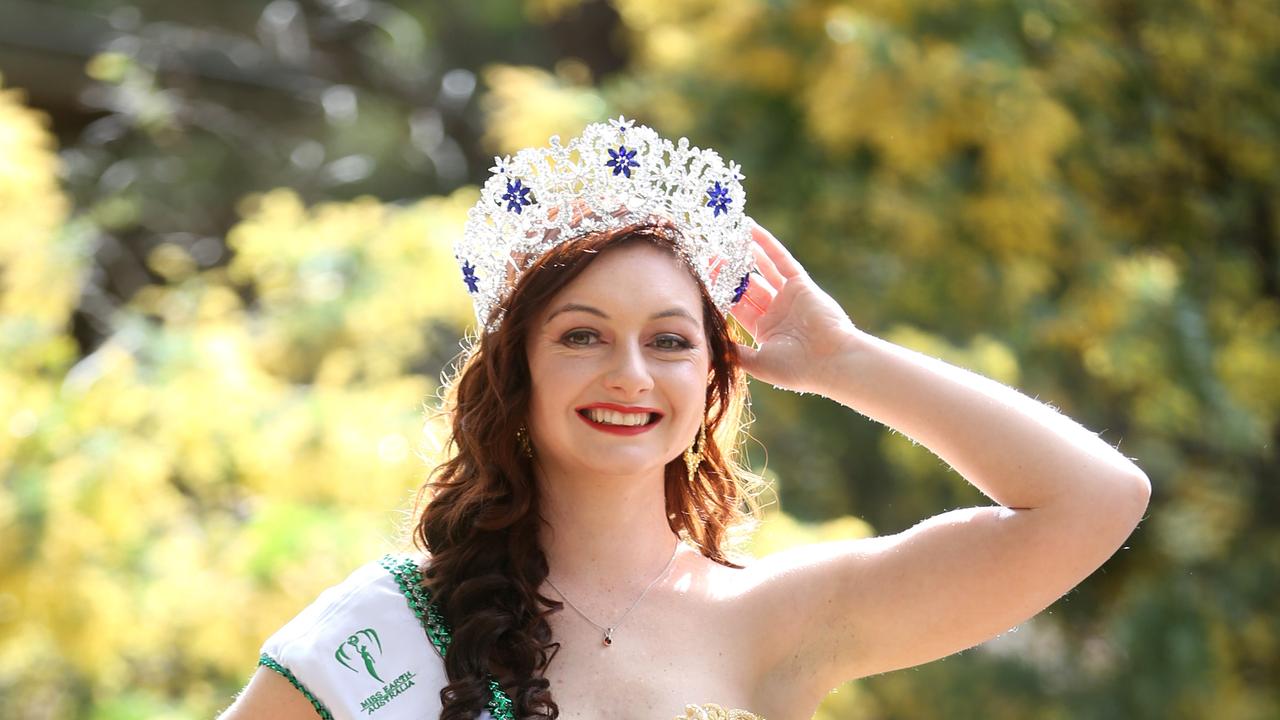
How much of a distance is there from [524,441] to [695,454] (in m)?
0.33

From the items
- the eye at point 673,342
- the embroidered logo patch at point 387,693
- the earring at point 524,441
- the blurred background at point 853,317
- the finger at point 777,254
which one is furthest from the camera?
the blurred background at point 853,317

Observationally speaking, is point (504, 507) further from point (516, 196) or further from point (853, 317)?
point (853, 317)

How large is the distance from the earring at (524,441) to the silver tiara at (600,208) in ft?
0.56

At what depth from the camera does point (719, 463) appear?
9.22 feet

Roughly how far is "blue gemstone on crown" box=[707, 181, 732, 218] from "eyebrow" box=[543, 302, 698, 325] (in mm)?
206

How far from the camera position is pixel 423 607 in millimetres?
2496

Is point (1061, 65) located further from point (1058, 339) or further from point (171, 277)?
point (171, 277)

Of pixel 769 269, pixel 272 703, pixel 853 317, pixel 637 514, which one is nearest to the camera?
pixel 272 703

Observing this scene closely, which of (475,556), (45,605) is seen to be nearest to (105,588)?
(45,605)

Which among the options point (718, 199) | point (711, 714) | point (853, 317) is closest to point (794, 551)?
point (711, 714)

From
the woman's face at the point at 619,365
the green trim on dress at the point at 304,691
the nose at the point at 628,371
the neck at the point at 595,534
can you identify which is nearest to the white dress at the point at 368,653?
the green trim on dress at the point at 304,691

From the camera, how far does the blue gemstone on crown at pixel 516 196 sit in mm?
2570

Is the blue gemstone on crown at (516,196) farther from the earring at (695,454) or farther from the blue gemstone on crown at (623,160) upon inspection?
the earring at (695,454)

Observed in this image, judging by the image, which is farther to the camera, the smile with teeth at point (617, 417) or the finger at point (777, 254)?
the finger at point (777, 254)
